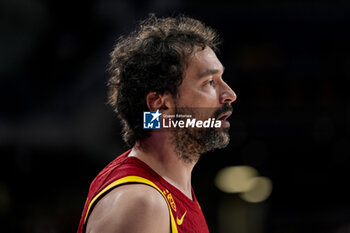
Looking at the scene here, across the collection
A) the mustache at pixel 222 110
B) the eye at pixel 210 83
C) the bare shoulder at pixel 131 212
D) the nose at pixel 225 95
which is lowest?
the bare shoulder at pixel 131 212

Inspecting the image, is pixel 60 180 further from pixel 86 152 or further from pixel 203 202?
pixel 203 202

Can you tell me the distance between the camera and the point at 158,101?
2.31 metres

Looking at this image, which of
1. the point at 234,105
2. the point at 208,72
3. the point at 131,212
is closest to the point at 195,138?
the point at 208,72

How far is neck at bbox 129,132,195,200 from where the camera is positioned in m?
2.27

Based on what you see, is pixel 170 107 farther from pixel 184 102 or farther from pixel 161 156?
pixel 161 156

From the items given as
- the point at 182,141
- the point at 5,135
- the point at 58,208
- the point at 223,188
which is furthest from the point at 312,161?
the point at 182,141

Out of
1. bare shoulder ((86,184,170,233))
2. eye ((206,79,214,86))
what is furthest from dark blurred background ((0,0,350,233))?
bare shoulder ((86,184,170,233))

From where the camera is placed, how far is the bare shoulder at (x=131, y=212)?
1765 millimetres

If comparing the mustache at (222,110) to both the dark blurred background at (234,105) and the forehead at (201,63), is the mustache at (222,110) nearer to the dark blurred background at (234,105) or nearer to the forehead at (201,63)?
the forehead at (201,63)

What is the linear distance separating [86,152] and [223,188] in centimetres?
425

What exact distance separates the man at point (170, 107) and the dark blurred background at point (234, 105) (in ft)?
19.6

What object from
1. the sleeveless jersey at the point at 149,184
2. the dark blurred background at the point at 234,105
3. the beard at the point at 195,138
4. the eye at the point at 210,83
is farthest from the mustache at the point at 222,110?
the dark blurred background at the point at 234,105

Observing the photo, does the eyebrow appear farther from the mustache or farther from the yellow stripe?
the yellow stripe

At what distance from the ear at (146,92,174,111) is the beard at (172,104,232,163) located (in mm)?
53
